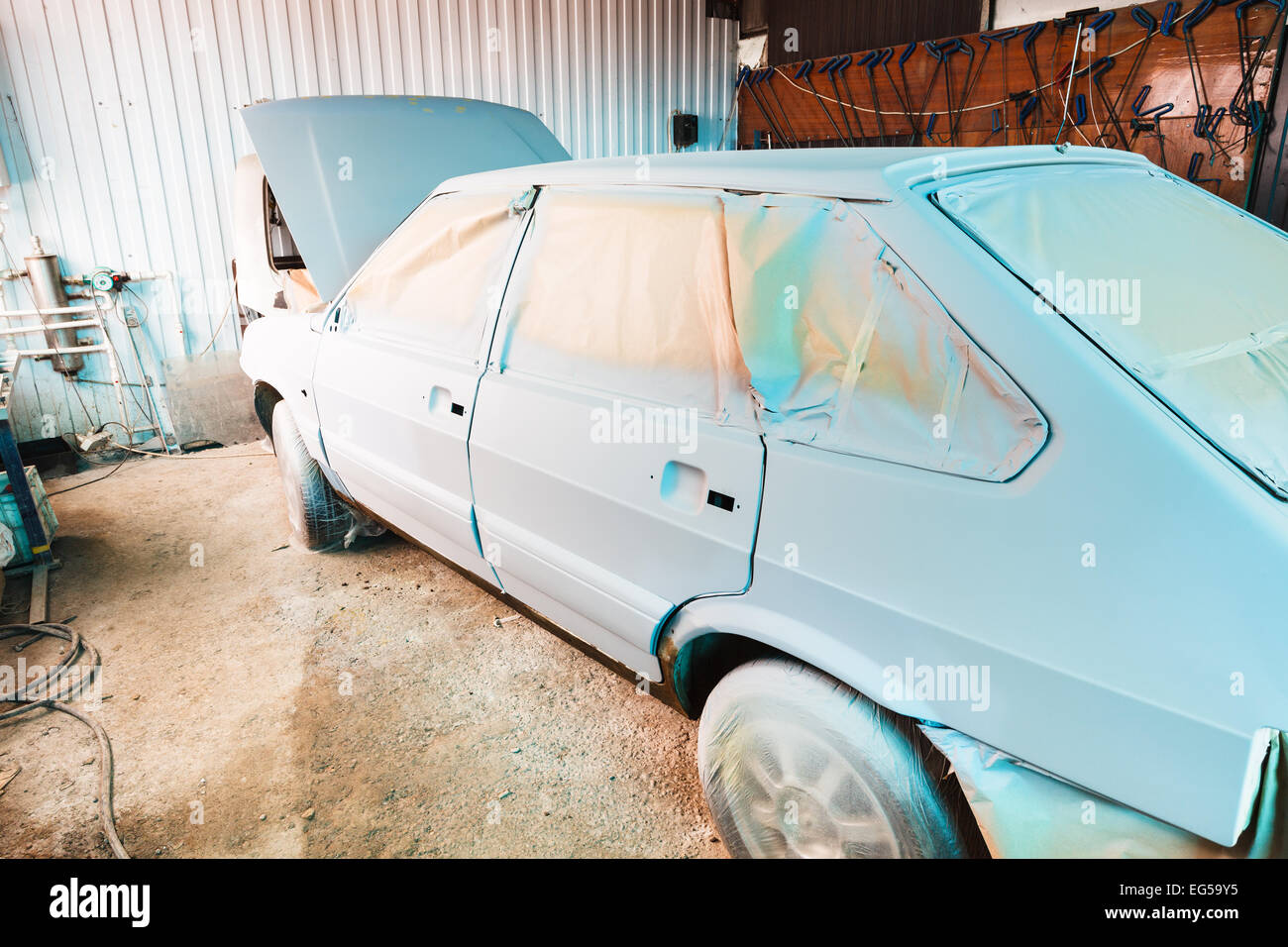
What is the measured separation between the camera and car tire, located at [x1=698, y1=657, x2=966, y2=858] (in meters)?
1.53

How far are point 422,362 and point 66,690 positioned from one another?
6.10ft

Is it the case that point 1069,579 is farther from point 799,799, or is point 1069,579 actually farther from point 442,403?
point 442,403

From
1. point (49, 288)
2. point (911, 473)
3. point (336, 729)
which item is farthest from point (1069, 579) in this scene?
point (49, 288)

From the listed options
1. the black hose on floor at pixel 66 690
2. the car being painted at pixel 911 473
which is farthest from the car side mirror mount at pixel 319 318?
the black hose on floor at pixel 66 690

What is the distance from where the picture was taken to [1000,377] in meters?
1.34

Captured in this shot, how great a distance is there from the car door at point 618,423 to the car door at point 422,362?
13 cm

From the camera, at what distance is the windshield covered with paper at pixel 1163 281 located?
1.29 metres

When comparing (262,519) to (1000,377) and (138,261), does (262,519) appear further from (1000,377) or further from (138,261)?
(1000,377)

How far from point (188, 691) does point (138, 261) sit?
3911mm

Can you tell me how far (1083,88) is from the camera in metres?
5.09

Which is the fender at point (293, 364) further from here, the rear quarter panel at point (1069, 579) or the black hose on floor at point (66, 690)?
the rear quarter panel at point (1069, 579)

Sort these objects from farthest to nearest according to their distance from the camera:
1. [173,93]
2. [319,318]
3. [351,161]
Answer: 1. [173,93]
2. [351,161]
3. [319,318]

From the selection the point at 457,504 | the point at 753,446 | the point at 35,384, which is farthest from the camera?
the point at 35,384
